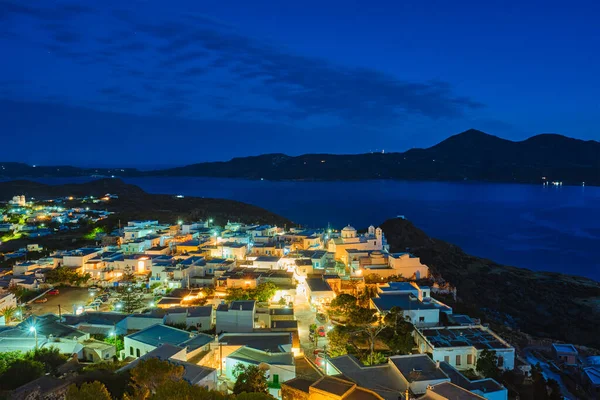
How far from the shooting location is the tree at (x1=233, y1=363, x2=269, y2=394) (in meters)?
8.88

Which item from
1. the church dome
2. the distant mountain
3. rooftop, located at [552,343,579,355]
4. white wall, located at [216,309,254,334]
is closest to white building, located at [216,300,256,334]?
white wall, located at [216,309,254,334]

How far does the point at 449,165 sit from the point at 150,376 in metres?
159

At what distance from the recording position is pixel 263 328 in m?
13.6

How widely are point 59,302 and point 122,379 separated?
34.6 feet

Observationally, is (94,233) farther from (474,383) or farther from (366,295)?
(474,383)

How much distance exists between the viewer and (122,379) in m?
8.60

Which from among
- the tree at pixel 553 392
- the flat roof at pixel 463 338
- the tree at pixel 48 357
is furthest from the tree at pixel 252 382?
the tree at pixel 553 392

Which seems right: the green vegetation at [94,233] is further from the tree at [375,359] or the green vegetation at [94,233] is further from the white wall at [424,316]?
the tree at [375,359]

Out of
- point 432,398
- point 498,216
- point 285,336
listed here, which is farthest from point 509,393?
point 498,216

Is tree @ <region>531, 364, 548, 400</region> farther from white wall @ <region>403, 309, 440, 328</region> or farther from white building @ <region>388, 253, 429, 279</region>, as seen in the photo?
white building @ <region>388, 253, 429, 279</region>

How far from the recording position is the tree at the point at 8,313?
14394 millimetres

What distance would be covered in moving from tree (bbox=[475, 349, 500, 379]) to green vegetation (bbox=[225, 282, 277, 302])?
305 inches

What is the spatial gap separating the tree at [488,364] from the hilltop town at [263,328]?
5 centimetres

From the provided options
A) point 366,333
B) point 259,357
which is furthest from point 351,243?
point 259,357
